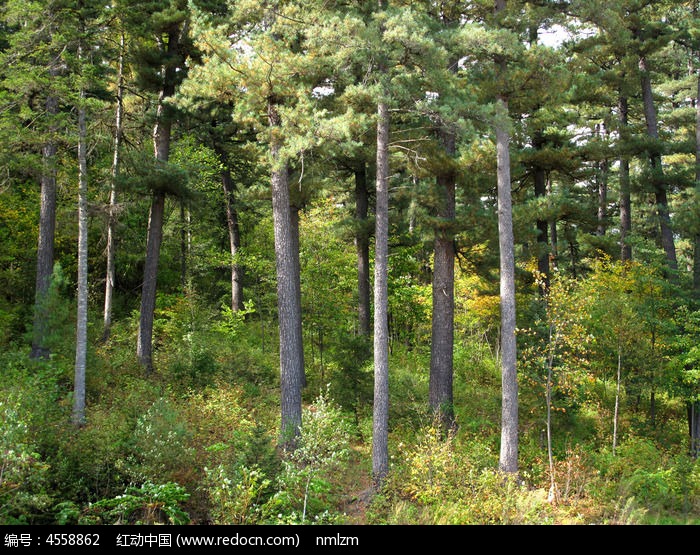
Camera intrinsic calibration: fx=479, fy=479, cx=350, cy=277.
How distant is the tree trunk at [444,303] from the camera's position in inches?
464

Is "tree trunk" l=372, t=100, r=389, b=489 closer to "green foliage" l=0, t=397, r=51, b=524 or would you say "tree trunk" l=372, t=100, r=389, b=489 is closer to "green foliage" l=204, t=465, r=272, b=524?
"green foliage" l=204, t=465, r=272, b=524

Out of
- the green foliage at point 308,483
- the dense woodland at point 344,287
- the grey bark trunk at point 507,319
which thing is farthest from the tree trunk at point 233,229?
the grey bark trunk at point 507,319

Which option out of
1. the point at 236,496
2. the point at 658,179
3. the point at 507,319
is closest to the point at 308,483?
the point at 236,496

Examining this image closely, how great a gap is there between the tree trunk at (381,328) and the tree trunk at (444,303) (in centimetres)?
247

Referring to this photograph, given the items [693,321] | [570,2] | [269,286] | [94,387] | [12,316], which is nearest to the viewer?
[570,2]

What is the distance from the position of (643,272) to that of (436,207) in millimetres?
7330

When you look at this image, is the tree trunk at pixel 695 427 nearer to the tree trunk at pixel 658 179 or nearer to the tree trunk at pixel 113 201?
the tree trunk at pixel 658 179

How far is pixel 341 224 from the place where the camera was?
15453mm

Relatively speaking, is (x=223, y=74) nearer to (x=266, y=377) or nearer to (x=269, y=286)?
(x=266, y=377)

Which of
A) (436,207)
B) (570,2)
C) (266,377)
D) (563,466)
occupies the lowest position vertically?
(563,466)

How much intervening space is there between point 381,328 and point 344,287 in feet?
29.6

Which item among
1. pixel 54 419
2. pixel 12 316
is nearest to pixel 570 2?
pixel 54 419

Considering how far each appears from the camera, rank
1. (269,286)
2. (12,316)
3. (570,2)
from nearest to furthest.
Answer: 1. (570,2)
2. (12,316)
3. (269,286)
